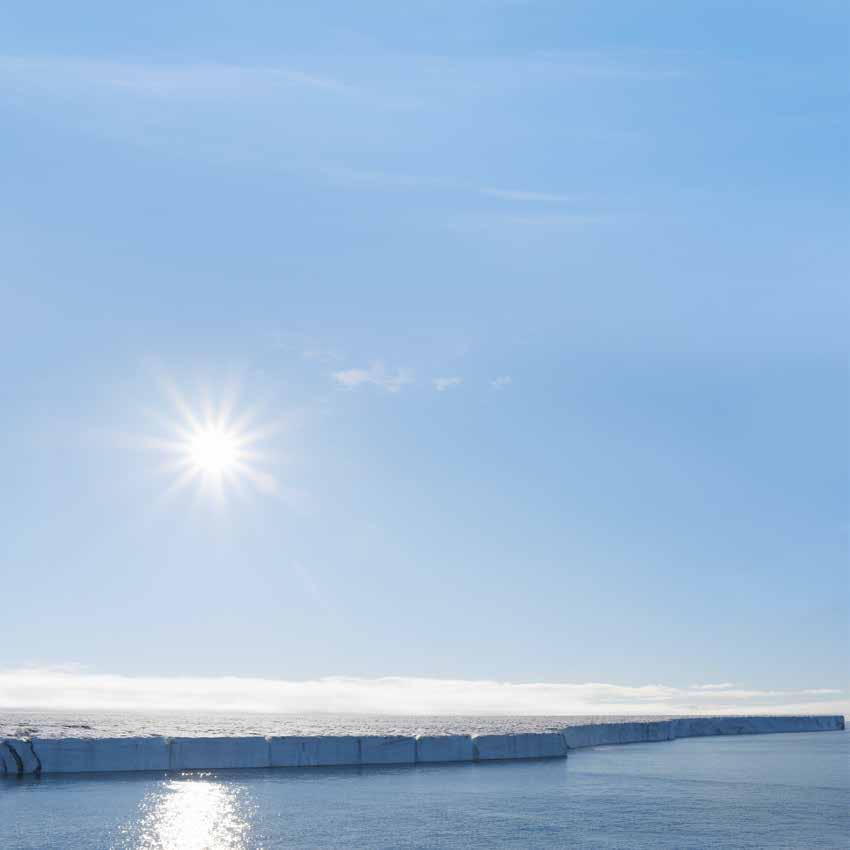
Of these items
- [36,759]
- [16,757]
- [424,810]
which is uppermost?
[16,757]

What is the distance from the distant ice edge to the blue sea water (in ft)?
3.76

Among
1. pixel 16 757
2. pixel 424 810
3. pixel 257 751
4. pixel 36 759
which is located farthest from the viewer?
pixel 257 751

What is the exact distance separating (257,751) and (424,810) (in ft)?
50.4

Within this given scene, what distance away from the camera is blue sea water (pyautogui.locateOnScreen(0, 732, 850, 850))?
2592 centimetres

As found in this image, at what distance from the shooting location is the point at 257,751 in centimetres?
4425

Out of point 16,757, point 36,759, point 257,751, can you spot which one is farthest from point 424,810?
point 16,757

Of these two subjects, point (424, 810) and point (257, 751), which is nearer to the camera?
point (424, 810)

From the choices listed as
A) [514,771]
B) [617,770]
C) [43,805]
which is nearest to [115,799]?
[43,805]

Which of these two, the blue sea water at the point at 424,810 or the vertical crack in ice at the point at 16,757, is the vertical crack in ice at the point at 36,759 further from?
the blue sea water at the point at 424,810

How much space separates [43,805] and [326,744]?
17.6m

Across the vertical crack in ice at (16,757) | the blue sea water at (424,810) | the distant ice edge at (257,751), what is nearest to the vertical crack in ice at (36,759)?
the distant ice edge at (257,751)

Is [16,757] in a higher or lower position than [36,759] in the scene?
higher

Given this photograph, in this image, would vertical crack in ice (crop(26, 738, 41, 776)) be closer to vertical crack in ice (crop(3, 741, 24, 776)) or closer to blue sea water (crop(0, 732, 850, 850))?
vertical crack in ice (crop(3, 741, 24, 776))

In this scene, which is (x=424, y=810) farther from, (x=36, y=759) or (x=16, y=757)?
(x=16, y=757)
